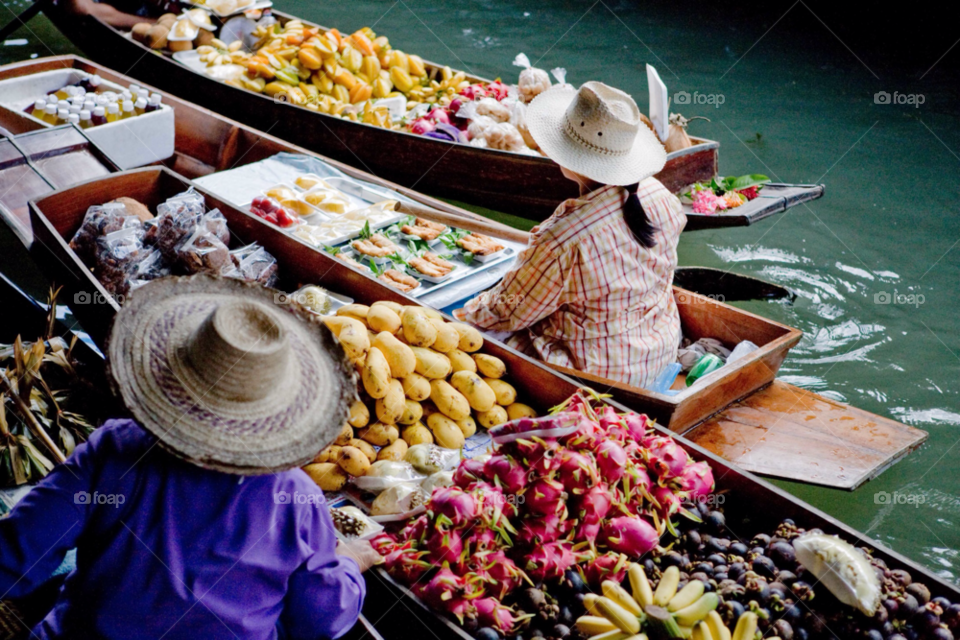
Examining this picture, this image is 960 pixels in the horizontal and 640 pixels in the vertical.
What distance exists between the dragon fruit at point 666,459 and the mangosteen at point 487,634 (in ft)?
2.13

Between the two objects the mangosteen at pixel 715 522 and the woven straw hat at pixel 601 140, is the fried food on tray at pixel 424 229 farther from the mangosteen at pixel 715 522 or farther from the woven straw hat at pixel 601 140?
the mangosteen at pixel 715 522

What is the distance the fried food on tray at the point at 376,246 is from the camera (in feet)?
11.7

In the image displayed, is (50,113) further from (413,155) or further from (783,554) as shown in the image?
(783,554)

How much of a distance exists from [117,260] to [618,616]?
2393 millimetres

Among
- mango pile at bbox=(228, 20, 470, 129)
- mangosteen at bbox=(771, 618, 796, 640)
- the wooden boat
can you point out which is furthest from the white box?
mangosteen at bbox=(771, 618, 796, 640)

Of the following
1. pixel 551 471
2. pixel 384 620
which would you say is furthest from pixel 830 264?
pixel 384 620

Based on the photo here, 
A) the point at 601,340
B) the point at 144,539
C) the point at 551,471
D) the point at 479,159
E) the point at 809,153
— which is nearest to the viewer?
the point at 144,539

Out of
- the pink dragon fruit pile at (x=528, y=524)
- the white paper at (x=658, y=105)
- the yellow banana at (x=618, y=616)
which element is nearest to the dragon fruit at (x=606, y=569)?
the pink dragon fruit pile at (x=528, y=524)

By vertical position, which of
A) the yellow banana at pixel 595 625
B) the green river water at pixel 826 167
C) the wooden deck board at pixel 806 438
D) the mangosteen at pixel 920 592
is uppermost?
the yellow banana at pixel 595 625

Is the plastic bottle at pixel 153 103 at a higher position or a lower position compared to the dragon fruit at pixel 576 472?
lower

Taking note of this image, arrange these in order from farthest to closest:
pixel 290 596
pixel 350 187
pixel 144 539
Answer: pixel 350 187, pixel 290 596, pixel 144 539

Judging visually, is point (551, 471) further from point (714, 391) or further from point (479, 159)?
point (479, 159)

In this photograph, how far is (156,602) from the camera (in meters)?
1.40

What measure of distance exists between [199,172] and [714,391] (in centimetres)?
330
